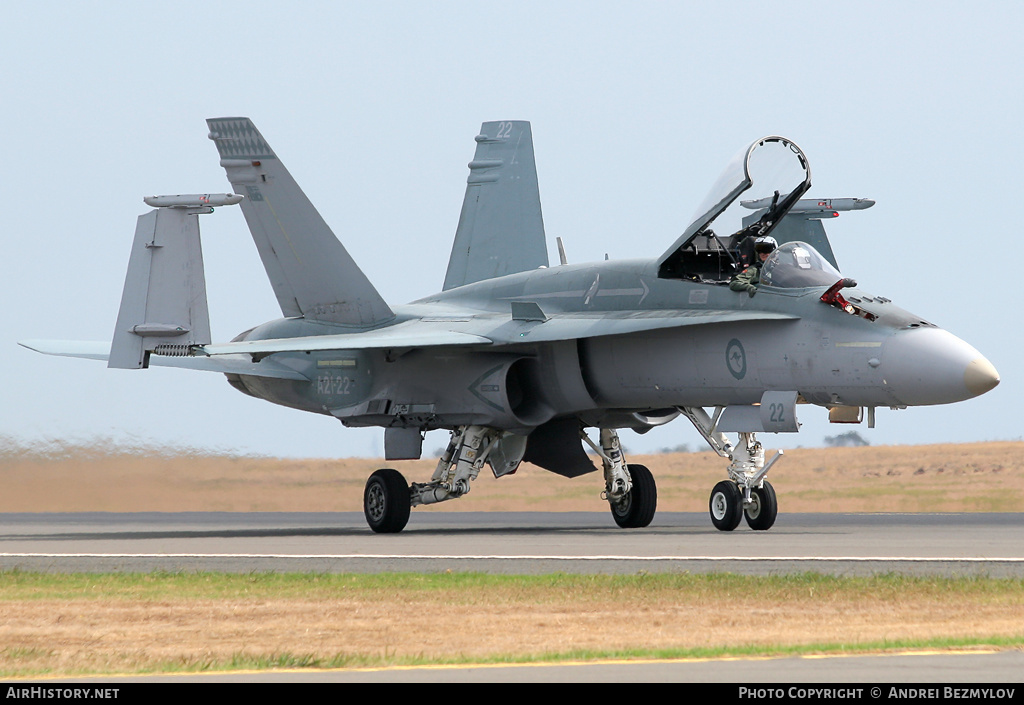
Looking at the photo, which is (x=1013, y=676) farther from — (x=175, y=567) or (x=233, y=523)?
(x=233, y=523)

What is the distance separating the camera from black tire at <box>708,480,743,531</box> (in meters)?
18.0

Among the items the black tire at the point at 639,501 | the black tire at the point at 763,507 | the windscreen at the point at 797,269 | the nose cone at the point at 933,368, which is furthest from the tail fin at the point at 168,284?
the nose cone at the point at 933,368

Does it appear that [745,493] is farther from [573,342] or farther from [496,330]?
[496,330]

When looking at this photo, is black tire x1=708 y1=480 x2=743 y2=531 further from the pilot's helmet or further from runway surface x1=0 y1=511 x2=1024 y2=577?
the pilot's helmet

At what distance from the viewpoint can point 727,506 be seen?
18.0m

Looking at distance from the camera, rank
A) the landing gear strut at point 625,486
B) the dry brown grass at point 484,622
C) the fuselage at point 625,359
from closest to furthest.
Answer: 1. the dry brown grass at point 484,622
2. the fuselage at point 625,359
3. the landing gear strut at point 625,486

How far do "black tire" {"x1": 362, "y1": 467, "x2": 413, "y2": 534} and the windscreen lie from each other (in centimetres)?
561

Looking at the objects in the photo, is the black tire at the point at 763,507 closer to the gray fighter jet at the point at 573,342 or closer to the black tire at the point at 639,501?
the gray fighter jet at the point at 573,342

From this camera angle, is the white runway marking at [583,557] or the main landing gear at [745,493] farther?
the main landing gear at [745,493]

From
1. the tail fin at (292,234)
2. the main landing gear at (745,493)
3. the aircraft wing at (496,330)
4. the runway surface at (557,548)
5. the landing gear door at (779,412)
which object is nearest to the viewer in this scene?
the runway surface at (557,548)

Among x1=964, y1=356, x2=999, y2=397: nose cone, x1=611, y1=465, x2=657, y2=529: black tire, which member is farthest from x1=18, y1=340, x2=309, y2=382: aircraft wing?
x1=964, y1=356, x2=999, y2=397: nose cone

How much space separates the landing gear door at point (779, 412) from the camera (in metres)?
16.9

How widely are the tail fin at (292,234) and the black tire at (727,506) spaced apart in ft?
19.2

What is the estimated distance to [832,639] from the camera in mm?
7883
